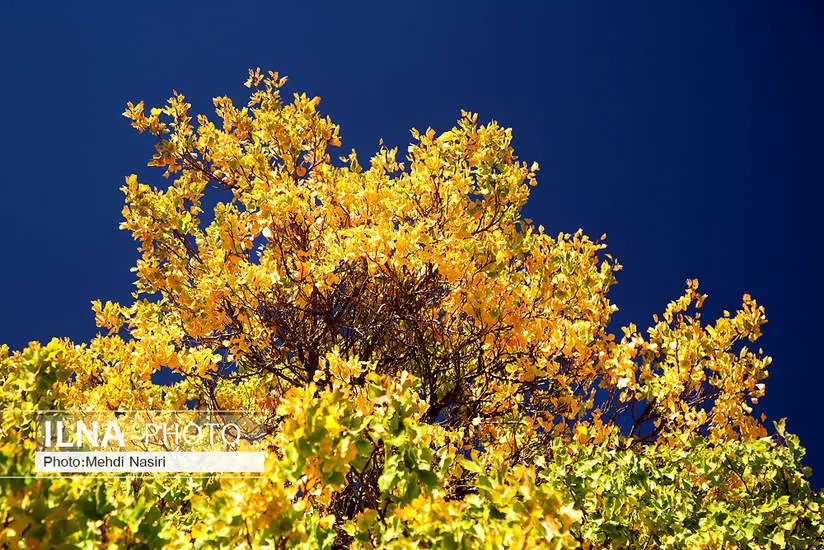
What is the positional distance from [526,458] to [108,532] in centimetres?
295

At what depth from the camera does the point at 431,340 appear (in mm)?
4566

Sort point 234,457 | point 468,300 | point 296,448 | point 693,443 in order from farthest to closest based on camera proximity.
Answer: point 468,300 < point 693,443 < point 234,457 < point 296,448

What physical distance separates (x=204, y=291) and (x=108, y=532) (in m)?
2.21

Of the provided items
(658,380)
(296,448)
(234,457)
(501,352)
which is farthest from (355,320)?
(296,448)

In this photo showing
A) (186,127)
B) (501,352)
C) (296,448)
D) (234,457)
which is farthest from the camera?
(186,127)

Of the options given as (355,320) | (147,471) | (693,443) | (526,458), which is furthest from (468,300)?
(147,471)

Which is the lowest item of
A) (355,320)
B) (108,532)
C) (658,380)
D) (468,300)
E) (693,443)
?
(108,532)

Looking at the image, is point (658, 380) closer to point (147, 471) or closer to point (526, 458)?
point (526, 458)

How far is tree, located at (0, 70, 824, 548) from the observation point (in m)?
2.89

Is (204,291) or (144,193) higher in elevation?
(144,193)

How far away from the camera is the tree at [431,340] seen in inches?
114

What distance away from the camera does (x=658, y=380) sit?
4328 mm

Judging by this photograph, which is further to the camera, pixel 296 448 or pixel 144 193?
pixel 144 193

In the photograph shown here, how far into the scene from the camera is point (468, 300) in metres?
3.78
